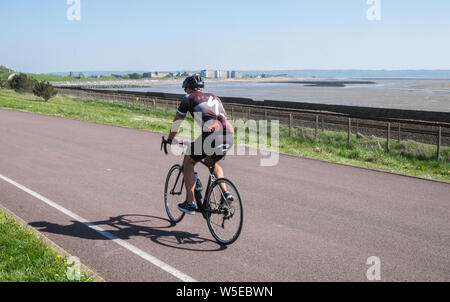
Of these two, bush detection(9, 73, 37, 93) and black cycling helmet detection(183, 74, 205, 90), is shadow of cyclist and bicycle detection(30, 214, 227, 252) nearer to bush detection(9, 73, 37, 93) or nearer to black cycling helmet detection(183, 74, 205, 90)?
black cycling helmet detection(183, 74, 205, 90)

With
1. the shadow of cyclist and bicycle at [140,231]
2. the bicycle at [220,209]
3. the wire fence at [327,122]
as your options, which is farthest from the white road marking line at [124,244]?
the wire fence at [327,122]

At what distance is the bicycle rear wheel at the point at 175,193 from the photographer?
23.3ft

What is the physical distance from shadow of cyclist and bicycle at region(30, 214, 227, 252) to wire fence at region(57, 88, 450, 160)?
31.5 feet

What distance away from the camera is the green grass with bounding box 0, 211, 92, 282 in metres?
4.99

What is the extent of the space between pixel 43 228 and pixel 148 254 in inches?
78.5

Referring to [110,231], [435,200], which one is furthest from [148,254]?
[435,200]

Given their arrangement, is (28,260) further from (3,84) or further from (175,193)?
(3,84)

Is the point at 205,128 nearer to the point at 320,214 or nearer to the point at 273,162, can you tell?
the point at 320,214

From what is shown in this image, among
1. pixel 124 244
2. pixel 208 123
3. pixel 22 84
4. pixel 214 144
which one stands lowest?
pixel 124 244

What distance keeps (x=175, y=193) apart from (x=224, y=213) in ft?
4.27

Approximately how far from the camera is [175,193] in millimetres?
7223

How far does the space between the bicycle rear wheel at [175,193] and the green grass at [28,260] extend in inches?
78.3

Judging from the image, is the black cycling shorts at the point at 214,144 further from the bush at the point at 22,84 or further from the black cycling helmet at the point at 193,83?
the bush at the point at 22,84

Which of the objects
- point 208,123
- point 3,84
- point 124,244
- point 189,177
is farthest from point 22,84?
point 208,123
